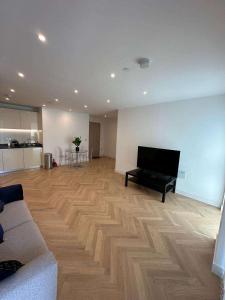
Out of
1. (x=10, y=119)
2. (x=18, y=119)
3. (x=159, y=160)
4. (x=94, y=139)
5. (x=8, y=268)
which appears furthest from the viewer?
(x=94, y=139)

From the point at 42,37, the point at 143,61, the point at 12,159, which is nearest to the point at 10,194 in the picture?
the point at 42,37

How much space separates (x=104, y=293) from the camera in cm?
146

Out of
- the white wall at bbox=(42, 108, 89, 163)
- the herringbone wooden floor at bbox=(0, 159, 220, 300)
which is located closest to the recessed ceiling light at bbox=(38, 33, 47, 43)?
the herringbone wooden floor at bbox=(0, 159, 220, 300)

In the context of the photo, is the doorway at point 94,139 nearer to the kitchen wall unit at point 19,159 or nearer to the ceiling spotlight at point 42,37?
the kitchen wall unit at point 19,159

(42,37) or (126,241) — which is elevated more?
(42,37)

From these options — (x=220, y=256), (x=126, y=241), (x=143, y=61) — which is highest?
(x=143, y=61)

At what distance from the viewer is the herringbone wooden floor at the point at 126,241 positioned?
1.54 metres

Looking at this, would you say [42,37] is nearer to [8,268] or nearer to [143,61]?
[143,61]

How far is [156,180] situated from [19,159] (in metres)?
4.93

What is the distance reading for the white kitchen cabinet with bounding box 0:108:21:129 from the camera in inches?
206

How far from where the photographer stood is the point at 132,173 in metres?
4.23

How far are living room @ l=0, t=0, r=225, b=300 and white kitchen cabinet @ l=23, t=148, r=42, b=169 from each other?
98 centimetres

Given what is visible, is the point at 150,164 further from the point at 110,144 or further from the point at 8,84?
the point at 110,144

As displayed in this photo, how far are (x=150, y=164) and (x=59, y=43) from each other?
3.54 meters
